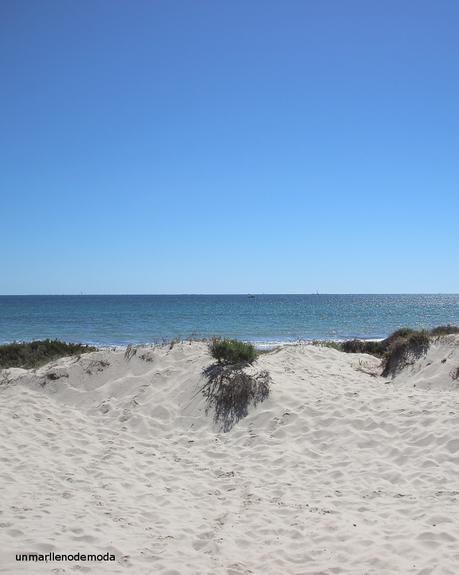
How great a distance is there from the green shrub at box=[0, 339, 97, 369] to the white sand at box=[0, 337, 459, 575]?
124 cm

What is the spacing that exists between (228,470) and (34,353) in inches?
348

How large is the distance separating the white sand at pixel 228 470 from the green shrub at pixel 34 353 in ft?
Answer: 4.06

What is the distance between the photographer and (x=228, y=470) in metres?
7.99

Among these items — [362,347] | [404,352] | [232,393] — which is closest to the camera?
[232,393]

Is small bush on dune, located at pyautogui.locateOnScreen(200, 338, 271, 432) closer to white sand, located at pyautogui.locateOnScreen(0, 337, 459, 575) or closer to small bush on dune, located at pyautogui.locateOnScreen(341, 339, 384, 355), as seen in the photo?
white sand, located at pyautogui.locateOnScreen(0, 337, 459, 575)

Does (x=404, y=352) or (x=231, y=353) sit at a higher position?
(x=231, y=353)

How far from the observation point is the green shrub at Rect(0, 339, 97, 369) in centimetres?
1423

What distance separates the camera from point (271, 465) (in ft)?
26.6

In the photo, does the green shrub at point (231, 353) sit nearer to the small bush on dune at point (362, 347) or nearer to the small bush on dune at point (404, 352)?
the small bush on dune at point (404, 352)

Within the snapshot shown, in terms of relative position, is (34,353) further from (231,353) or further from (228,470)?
(228,470)

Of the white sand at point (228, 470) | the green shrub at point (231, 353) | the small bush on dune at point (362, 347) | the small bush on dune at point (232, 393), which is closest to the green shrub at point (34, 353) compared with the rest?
the white sand at point (228, 470)

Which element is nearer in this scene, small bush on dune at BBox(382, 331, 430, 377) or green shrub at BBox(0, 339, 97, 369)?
small bush on dune at BBox(382, 331, 430, 377)

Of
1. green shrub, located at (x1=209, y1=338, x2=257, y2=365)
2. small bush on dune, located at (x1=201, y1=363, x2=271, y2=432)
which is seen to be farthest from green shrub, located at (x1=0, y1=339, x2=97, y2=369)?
small bush on dune, located at (x1=201, y1=363, x2=271, y2=432)

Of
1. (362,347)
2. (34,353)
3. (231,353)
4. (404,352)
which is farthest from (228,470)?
(362,347)
